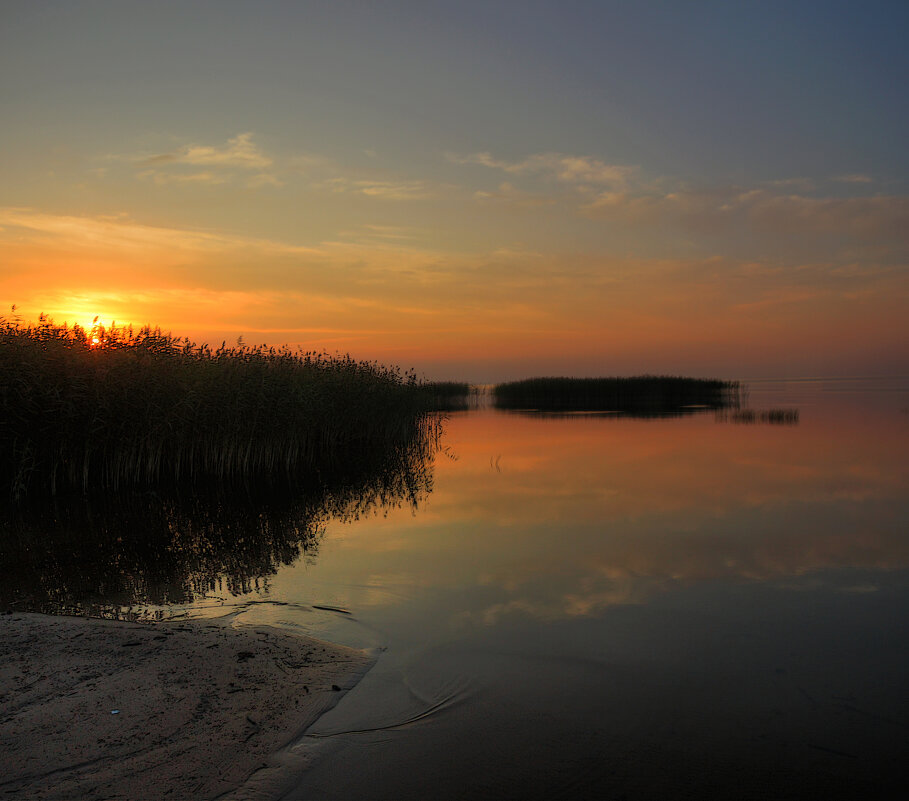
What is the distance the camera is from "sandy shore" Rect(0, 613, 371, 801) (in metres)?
3.46

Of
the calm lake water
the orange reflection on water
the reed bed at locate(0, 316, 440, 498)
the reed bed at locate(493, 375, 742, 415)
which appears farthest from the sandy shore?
the reed bed at locate(493, 375, 742, 415)

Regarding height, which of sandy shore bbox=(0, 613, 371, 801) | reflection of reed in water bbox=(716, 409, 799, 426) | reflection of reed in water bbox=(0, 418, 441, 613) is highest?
reflection of reed in water bbox=(716, 409, 799, 426)

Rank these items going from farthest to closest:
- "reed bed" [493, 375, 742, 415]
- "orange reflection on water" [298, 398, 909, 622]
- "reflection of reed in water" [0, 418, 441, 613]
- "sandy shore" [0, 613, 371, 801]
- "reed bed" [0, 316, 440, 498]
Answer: "reed bed" [493, 375, 742, 415] → "reed bed" [0, 316, 440, 498] → "orange reflection on water" [298, 398, 909, 622] → "reflection of reed in water" [0, 418, 441, 613] → "sandy shore" [0, 613, 371, 801]

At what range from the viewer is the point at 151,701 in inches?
167

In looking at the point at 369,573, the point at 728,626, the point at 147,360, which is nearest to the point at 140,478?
the point at 147,360

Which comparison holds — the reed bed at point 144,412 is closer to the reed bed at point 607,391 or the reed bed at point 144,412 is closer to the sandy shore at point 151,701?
the sandy shore at point 151,701

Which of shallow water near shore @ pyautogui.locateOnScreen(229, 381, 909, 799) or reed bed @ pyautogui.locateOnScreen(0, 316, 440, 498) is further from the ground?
reed bed @ pyautogui.locateOnScreen(0, 316, 440, 498)

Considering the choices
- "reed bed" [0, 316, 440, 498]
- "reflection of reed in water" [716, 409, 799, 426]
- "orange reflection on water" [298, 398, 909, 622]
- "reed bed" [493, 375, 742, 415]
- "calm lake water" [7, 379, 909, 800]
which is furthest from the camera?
"reed bed" [493, 375, 742, 415]

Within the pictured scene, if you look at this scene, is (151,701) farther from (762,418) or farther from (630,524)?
(762,418)

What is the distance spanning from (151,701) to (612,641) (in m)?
3.65

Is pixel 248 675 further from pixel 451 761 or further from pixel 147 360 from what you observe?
pixel 147 360

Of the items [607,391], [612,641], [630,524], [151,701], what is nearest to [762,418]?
[607,391]

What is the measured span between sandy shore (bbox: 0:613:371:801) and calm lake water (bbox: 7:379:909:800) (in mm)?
345

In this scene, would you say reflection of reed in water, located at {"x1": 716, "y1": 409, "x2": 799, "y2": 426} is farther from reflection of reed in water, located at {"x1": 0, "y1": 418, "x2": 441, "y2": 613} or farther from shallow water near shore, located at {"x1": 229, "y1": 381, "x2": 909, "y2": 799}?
reflection of reed in water, located at {"x1": 0, "y1": 418, "x2": 441, "y2": 613}
